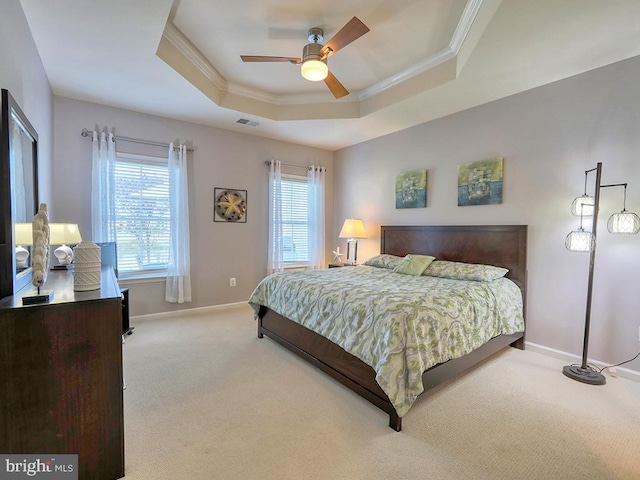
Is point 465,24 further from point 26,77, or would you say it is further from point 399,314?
point 26,77

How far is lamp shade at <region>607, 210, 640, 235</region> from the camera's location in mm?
2371

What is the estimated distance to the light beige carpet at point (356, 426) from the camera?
1.59m

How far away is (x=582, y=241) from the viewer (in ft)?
8.36

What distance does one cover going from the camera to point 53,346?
4.39 feet

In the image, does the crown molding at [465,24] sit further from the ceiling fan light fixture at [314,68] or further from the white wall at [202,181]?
the white wall at [202,181]

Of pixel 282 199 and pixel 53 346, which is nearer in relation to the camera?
pixel 53 346

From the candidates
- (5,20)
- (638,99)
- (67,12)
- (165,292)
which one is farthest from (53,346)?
(638,99)

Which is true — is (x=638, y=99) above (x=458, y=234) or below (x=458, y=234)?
above

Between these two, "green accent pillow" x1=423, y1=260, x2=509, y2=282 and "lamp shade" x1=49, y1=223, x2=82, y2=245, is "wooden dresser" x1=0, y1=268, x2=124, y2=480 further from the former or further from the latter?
"green accent pillow" x1=423, y1=260, x2=509, y2=282

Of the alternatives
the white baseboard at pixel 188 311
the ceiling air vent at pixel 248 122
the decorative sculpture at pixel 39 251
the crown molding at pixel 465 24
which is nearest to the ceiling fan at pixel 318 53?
the crown molding at pixel 465 24

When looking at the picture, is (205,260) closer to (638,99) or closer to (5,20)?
(5,20)

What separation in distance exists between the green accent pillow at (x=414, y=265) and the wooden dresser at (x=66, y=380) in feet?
9.62

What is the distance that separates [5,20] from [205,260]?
3.13 m

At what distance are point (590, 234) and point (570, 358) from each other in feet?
4.15
